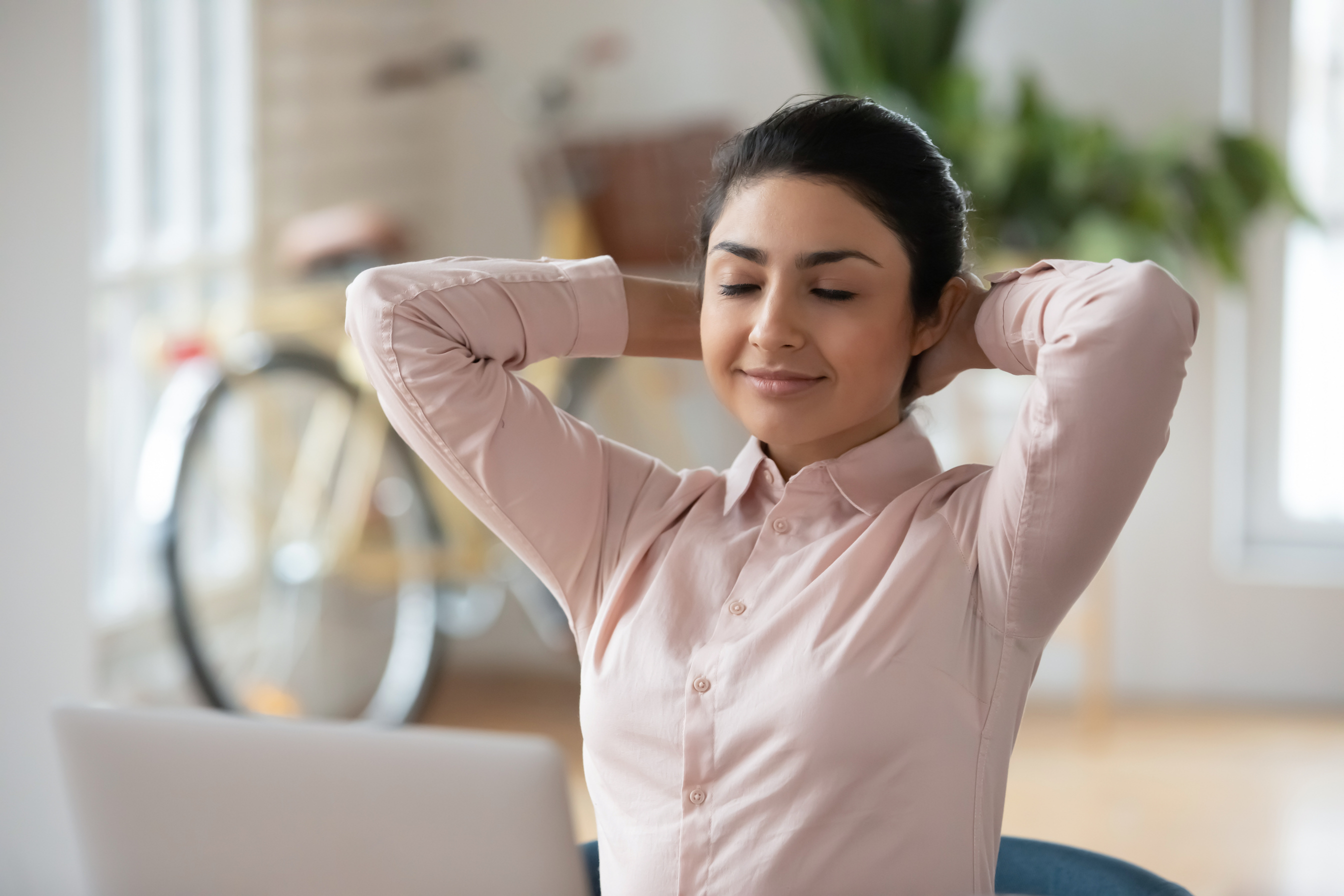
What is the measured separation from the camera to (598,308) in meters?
1.30

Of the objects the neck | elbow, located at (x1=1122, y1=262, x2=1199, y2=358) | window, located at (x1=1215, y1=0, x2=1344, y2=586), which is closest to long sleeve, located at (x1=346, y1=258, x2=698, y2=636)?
the neck

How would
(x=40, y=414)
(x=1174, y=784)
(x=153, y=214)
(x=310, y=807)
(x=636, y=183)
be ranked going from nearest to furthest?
1. (x=310, y=807)
2. (x=40, y=414)
3. (x=153, y=214)
4. (x=1174, y=784)
5. (x=636, y=183)

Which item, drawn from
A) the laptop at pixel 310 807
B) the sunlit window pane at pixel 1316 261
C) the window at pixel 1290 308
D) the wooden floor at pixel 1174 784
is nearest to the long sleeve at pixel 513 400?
the laptop at pixel 310 807

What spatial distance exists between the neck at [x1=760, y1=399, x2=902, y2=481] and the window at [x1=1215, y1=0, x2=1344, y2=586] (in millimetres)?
2521

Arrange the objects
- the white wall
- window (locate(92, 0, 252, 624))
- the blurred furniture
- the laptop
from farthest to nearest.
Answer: the blurred furniture
window (locate(92, 0, 252, 624))
the white wall
the laptop

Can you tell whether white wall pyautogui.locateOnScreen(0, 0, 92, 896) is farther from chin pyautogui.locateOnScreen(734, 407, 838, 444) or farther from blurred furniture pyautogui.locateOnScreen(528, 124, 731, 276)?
blurred furniture pyautogui.locateOnScreen(528, 124, 731, 276)

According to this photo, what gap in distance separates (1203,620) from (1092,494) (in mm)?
2770

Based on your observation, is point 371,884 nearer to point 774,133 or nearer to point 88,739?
point 88,739

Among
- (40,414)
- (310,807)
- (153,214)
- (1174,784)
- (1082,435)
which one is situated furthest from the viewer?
(1174,784)

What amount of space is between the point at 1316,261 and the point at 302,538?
2.60 meters

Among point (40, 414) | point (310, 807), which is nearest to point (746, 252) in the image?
point (310, 807)

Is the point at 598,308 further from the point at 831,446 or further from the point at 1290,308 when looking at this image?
the point at 1290,308

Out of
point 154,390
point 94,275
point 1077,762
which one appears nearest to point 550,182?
point 154,390

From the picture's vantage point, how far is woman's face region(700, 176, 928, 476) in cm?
115
